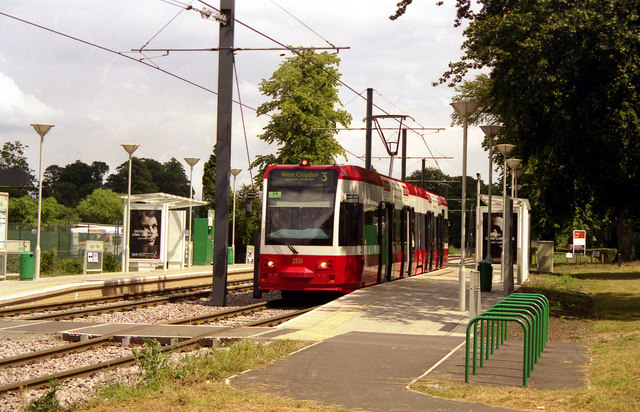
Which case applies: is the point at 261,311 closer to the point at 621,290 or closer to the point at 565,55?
the point at 565,55

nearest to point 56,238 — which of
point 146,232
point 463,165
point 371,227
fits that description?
point 146,232

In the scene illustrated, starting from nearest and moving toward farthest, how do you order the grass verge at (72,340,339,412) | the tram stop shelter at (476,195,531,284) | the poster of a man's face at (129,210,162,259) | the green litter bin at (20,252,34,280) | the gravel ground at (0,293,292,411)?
1. the grass verge at (72,340,339,412)
2. the gravel ground at (0,293,292,411)
3. the green litter bin at (20,252,34,280)
4. the tram stop shelter at (476,195,531,284)
5. the poster of a man's face at (129,210,162,259)

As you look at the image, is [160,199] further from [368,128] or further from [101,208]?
[101,208]

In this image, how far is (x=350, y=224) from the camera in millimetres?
20094

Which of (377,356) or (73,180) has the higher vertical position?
(73,180)

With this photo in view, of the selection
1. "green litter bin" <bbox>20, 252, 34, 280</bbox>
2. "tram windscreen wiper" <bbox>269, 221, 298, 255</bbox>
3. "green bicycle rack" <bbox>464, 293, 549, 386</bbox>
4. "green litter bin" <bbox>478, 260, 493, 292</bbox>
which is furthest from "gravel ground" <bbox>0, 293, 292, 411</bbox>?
"green litter bin" <bbox>20, 252, 34, 280</bbox>

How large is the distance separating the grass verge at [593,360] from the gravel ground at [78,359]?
3.79 m

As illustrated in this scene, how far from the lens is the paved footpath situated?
8531 mm

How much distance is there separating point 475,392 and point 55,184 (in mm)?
141923

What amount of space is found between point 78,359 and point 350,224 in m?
9.14

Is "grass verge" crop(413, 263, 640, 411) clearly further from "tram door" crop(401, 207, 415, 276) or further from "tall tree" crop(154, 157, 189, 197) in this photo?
"tall tree" crop(154, 157, 189, 197)

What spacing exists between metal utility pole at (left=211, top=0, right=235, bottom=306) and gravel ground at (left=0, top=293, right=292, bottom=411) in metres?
0.95

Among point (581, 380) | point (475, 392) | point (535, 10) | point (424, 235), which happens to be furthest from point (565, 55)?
point (424, 235)

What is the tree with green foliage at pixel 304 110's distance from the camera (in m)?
52.2
